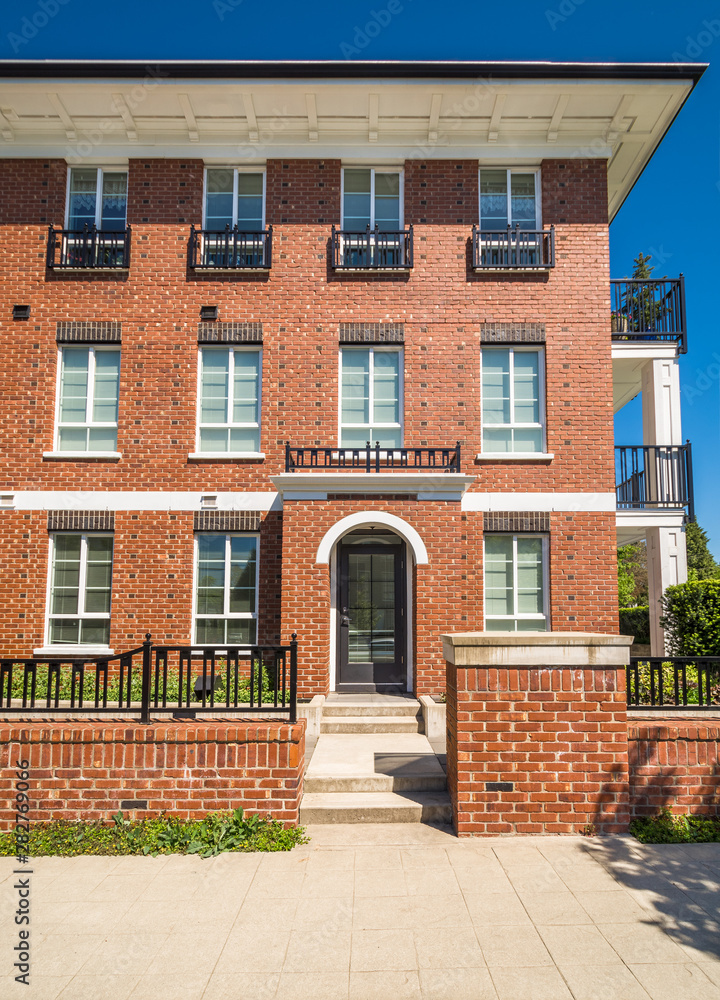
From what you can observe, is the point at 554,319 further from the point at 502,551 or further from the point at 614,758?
the point at 614,758

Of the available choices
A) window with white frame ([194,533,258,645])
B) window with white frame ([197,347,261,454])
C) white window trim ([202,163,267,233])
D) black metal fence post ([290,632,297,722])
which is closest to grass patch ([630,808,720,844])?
black metal fence post ([290,632,297,722])

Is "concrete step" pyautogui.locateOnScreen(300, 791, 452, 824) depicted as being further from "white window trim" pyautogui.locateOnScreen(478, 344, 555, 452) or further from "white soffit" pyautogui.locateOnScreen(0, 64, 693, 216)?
"white soffit" pyautogui.locateOnScreen(0, 64, 693, 216)

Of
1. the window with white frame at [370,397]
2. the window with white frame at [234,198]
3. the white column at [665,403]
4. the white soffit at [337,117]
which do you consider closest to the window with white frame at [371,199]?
the white soffit at [337,117]

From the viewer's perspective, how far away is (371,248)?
40.6ft

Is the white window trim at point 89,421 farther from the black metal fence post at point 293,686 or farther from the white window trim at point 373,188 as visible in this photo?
the black metal fence post at point 293,686

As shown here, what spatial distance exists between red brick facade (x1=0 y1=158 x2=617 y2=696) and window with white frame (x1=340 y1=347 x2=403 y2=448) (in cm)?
24

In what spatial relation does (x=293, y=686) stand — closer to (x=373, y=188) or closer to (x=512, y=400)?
(x=512, y=400)

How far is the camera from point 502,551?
11953mm

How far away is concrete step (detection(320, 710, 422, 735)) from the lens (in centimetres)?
934

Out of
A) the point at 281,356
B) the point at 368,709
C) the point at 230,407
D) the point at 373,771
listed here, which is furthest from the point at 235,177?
the point at 373,771

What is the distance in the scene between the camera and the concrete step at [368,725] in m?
9.34

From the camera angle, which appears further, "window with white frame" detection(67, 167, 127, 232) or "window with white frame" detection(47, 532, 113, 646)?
"window with white frame" detection(67, 167, 127, 232)

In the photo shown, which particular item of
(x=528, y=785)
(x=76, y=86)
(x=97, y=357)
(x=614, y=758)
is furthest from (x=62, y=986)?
(x=76, y=86)

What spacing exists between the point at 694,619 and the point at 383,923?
851 cm
